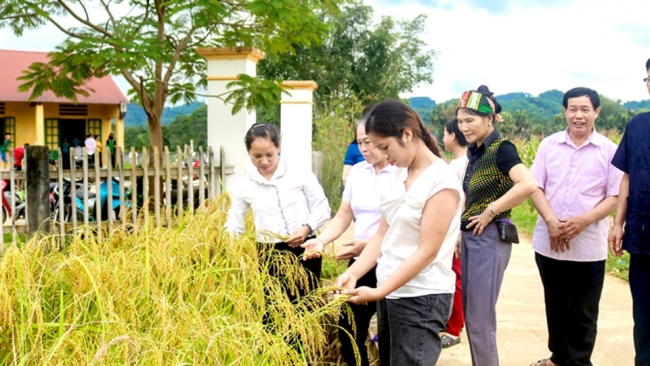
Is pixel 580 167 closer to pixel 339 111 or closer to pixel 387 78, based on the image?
pixel 339 111

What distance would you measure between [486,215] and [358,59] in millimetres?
25304

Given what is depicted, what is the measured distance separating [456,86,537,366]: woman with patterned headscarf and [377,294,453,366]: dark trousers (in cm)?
81

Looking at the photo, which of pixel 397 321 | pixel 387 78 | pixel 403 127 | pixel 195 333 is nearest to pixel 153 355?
pixel 195 333

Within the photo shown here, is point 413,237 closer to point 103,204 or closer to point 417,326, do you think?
point 417,326

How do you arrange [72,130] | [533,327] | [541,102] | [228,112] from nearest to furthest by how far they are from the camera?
[533,327], [228,112], [72,130], [541,102]

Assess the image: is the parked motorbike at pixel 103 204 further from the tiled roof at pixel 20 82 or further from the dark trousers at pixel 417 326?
the tiled roof at pixel 20 82

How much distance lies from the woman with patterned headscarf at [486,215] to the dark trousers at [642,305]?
0.61 meters

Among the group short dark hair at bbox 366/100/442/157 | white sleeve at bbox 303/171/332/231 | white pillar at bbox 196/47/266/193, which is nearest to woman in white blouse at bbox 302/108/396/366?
white sleeve at bbox 303/171/332/231

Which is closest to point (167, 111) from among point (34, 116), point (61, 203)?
point (34, 116)

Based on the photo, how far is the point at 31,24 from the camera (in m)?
7.53

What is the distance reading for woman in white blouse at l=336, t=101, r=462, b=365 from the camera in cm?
240

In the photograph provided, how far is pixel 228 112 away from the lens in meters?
7.41

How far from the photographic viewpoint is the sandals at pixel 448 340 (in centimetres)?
453

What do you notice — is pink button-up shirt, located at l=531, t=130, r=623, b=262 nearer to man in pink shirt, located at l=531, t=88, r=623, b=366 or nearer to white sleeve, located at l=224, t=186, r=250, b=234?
man in pink shirt, located at l=531, t=88, r=623, b=366
